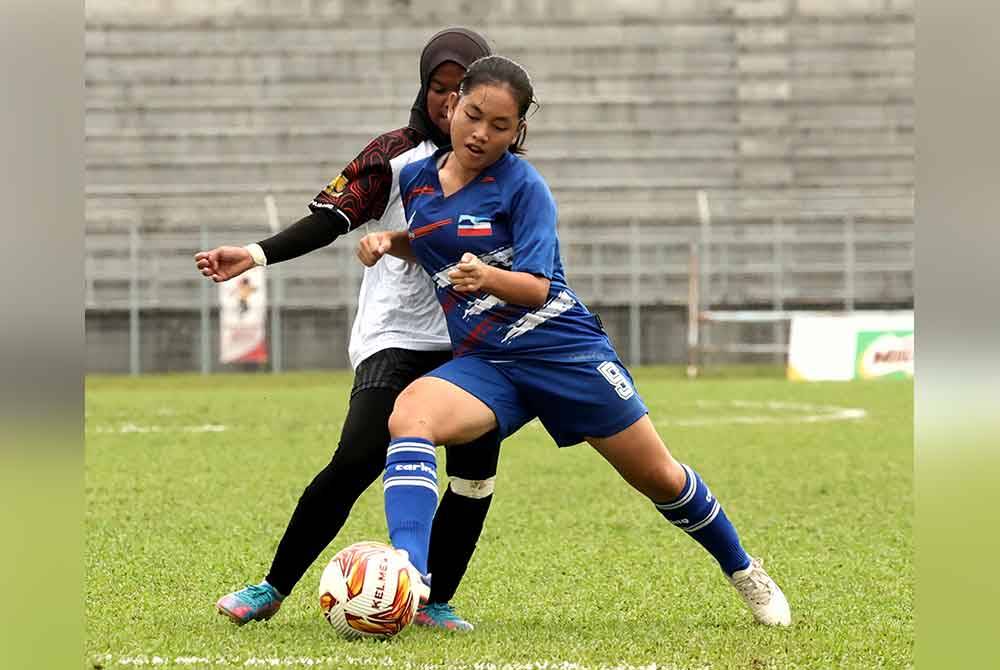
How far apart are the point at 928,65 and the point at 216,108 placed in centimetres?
2645

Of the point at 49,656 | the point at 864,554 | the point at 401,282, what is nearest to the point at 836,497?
the point at 864,554

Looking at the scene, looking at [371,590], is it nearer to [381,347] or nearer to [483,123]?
[381,347]

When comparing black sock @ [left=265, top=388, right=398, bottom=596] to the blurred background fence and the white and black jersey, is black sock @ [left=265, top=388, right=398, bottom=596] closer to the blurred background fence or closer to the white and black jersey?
the white and black jersey

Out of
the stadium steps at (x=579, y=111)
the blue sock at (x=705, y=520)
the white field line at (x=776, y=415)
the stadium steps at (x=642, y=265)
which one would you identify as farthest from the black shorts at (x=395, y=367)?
the stadium steps at (x=579, y=111)

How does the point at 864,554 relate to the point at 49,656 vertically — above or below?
below

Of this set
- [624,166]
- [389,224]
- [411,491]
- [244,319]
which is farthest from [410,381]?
[624,166]

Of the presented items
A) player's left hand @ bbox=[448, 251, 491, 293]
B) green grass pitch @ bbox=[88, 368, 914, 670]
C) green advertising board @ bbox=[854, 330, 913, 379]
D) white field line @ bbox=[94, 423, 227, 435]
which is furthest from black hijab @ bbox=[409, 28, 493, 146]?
green advertising board @ bbox=[854, 330, 913, 379]

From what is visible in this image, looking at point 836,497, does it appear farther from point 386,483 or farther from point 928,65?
point 928,65

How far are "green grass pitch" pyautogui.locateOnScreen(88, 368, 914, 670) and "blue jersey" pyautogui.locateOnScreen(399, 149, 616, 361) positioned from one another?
745mm

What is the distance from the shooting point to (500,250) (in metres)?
3.93

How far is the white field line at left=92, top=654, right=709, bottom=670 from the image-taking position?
3.50 m

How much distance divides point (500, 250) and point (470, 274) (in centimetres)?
28

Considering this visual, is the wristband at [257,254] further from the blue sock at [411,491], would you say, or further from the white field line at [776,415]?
the white field line at [776,415]

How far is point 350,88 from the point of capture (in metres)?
27.2
